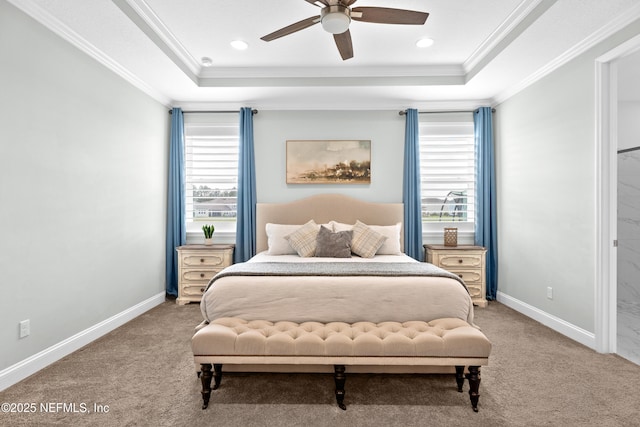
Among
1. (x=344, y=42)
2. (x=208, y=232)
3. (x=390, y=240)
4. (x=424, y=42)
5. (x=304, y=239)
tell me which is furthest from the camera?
(x=208, y=232)

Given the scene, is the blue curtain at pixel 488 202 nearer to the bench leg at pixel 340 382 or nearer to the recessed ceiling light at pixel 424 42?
the recessed ceiling light at pixel 424 42

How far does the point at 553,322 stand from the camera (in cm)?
340

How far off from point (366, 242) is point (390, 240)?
390 millimetres

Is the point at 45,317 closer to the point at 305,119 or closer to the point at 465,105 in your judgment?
the point at 305,119

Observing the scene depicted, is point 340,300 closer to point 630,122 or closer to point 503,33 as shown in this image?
point 503,33

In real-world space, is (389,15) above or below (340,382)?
above

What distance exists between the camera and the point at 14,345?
7.73 ft

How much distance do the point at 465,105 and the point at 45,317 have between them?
17.0ft

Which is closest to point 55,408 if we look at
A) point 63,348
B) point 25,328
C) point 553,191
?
point 25,328

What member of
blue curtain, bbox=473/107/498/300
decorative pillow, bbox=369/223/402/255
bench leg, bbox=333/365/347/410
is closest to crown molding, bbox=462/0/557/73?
blue curtain, bbox=473/107/498/300

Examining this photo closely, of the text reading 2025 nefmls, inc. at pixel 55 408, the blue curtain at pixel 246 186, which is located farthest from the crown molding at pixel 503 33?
the text reading 2025 nefmls, inc. at pixel 55 408

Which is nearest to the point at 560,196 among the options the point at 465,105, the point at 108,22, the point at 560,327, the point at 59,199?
the point at 560,327

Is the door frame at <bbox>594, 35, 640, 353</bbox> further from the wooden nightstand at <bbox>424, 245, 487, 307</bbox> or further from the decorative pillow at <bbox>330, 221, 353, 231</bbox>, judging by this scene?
the decorative pillow at <bbox>330, 221, 353, 231</bbox>

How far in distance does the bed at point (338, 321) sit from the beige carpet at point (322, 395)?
0.12 metres
